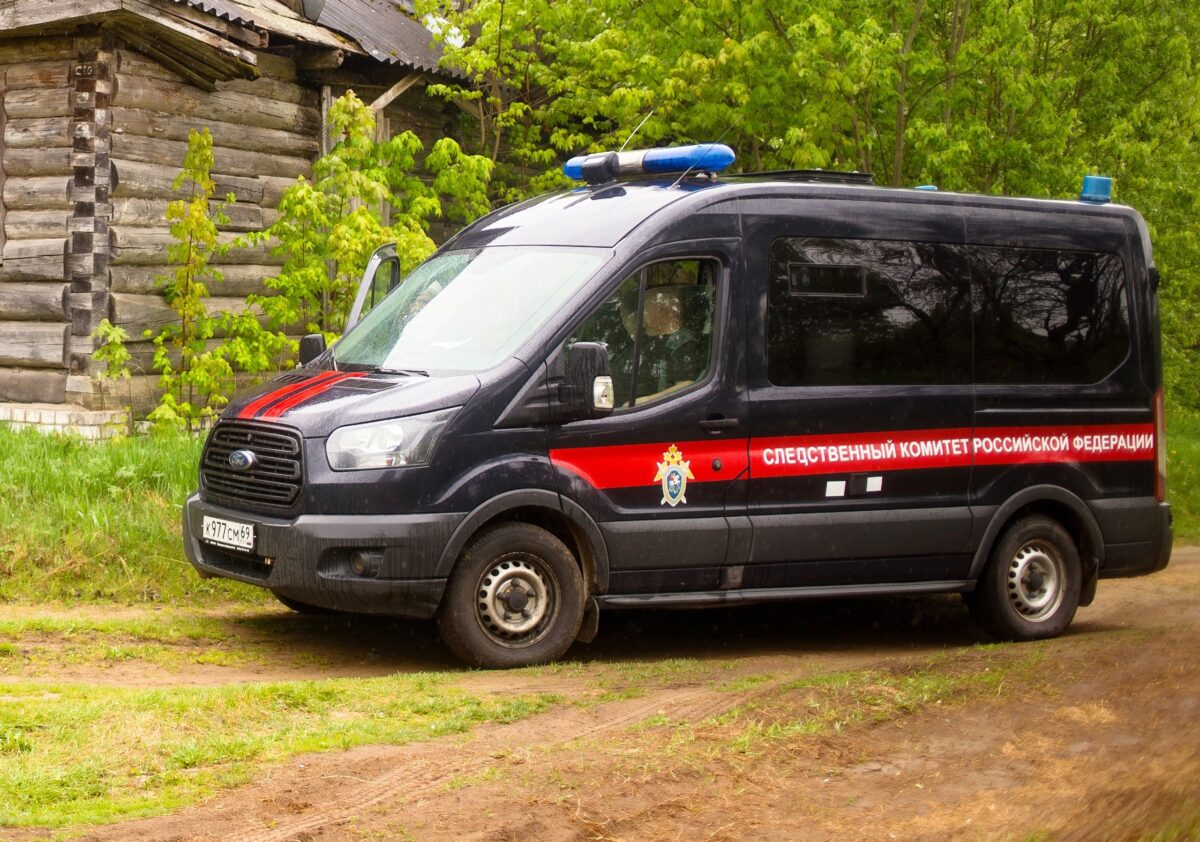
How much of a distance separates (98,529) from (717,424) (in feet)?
12.9

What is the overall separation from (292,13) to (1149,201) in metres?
10.7

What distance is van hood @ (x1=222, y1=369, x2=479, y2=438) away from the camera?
700 cm

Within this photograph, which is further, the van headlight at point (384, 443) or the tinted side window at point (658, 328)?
the tinted side window at point (658, 328)

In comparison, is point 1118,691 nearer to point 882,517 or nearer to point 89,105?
point 882,517

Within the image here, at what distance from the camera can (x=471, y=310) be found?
7.68 meters

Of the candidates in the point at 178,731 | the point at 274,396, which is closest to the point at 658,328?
the point at 274,396

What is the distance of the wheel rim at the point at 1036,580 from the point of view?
344 inches

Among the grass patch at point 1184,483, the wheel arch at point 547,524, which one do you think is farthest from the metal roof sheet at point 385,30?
the wheel arch at point 547,524

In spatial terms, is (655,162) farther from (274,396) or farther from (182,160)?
(182,160)

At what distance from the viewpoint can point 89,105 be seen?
12523 mm

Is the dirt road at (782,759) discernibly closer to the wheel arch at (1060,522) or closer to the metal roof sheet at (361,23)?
the wheel arch at (1060,522)

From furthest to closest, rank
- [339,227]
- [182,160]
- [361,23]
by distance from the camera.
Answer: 1. [361,23]
2. [182,160]
3. [339,227]

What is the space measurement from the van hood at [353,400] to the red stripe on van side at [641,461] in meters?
0.60

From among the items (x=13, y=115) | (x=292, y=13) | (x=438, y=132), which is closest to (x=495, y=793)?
(x=13, y=115)
